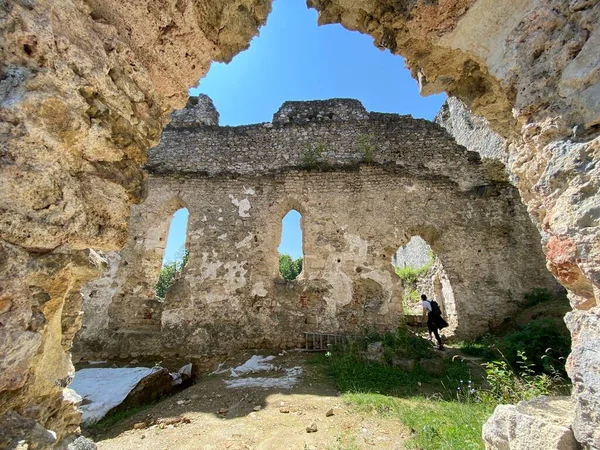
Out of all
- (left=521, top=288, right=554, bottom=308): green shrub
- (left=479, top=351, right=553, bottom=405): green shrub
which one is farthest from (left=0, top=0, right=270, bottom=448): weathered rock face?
(left=521, top=288, right=554, bottom=308): green shrub

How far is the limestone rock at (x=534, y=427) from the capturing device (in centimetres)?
137

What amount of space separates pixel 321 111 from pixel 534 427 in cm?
850

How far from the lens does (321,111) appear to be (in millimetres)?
8828

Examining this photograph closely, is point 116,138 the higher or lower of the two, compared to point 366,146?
lower

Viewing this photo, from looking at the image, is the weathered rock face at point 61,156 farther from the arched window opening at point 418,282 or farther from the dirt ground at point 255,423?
the arched window opening at point 418,282

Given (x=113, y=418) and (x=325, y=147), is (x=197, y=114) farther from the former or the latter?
(x=113, y=418)

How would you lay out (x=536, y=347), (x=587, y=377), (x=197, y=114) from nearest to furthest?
1. (x=587, y=377)
2. (x=536, y=347)
3. (x=197, y=114)

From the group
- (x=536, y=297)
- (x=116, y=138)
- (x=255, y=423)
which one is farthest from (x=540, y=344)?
(x=116, y=138)

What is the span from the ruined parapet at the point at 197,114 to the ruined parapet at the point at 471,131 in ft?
21.8

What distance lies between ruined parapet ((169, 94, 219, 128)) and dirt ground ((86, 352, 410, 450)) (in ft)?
23.3

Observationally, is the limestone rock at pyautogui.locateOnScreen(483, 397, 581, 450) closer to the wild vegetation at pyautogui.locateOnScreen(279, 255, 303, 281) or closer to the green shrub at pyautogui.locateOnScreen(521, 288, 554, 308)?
the green shrub at pyautogui.locateOnScreen(521, 288, 554, 308)

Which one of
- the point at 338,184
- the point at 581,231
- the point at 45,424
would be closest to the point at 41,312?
the point at 45,424

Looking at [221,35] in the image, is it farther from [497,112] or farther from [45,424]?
[45,424]

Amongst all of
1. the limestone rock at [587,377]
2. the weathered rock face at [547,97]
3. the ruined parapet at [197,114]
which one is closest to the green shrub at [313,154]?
the ruined parapet at [197,114]
